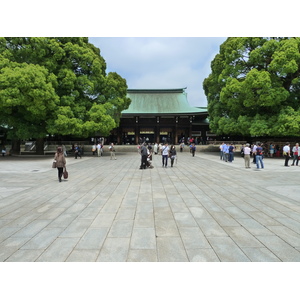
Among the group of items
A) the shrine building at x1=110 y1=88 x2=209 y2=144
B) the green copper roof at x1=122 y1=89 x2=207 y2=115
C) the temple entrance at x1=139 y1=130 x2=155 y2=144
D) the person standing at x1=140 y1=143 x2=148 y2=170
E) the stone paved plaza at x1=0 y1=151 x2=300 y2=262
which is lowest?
the stone paved plaza at x1=0 y1=151 x2=300 y2=262

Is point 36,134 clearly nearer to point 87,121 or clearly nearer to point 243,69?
point 87,121

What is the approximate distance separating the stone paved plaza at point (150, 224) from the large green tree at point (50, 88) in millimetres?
11449

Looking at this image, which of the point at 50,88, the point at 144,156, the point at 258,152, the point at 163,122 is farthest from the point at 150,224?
the point at 163,122

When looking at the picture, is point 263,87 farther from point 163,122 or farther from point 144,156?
point 163,122

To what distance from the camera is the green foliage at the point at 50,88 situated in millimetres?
17031

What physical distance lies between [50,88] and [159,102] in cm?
2389

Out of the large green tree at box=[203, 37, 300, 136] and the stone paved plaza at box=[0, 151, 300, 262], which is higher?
the large green tree at box=[203, 37, 300, 136]

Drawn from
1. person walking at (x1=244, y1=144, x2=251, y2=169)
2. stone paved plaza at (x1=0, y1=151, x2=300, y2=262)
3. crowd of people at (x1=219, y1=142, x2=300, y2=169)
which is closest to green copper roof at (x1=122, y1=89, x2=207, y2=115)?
crowd of people at (x1=219, y1=142, x2=300, y2=169)

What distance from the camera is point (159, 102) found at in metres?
39.5

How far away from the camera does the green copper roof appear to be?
119ft

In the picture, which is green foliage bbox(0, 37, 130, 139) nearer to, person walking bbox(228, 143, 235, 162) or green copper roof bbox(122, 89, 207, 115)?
person walking bbox(228, 143, 235, 162)

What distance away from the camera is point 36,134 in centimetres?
1977

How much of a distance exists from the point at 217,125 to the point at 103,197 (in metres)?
20.9

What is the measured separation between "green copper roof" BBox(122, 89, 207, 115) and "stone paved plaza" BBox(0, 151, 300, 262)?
28.5 metres
